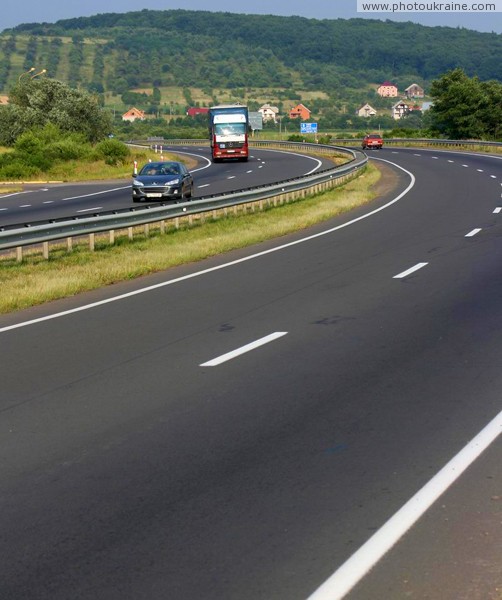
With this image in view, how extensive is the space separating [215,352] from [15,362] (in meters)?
2.10

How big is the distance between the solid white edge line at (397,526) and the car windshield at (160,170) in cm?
2961

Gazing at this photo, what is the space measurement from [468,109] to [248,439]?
11473cm

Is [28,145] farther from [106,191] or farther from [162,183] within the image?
[162,183]

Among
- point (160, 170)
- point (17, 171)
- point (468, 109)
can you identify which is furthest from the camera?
point (468, 109)

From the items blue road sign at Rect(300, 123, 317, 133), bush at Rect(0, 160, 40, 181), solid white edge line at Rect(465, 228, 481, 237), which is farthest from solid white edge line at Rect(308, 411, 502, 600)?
blue road sign at Rect(300, 123, 317, 133)

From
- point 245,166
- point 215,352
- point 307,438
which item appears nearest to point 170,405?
point 307,438

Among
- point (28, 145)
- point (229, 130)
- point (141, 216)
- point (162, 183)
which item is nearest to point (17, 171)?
point (28, 145)

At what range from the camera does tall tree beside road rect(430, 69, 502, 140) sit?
11825cm

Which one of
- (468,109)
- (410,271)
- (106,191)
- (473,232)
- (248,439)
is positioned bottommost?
(468,109)

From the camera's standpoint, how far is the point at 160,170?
37.3 metres

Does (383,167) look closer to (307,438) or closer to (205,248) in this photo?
(205,248)

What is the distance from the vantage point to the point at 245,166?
6944 centimetres

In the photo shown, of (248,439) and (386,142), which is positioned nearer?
(248,439)

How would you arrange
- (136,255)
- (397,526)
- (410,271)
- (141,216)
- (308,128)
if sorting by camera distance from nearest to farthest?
(397,526)
(410,271)
(136,255)
(141,216)
(308,128)
